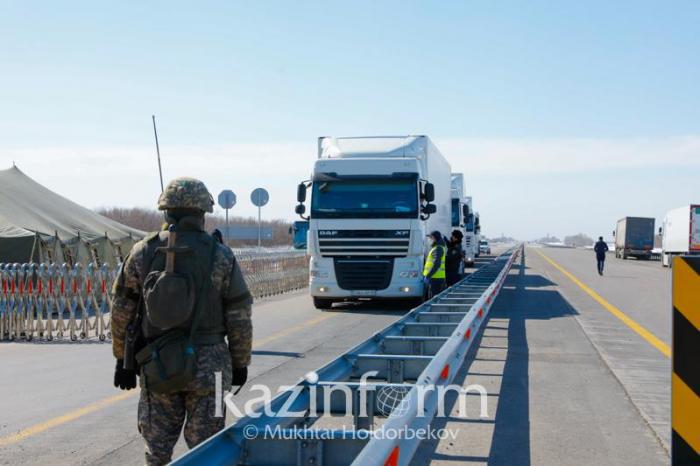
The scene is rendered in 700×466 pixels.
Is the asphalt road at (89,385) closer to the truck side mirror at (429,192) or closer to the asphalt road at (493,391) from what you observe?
the asphalt road at (493,391)

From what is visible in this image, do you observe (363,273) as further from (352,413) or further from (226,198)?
(352,413)

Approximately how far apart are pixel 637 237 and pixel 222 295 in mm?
67061

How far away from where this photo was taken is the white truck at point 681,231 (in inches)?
1902

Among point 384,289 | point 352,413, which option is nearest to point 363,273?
point 384,289

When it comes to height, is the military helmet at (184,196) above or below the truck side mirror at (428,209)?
below

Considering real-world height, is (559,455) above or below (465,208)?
below

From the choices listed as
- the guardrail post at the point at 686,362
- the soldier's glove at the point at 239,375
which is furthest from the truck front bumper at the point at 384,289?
the guardrail post at the point at 686,362

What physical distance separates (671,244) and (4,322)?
47006 mm

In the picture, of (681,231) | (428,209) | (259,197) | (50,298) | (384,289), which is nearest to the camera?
(50,298)

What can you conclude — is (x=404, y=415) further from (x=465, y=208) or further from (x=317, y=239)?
(x=465, y=208)

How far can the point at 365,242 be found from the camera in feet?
57.8

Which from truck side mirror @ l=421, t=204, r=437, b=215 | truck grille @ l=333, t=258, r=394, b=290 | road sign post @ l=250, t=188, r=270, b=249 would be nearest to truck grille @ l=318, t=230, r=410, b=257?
truck grille @ l=333, t=258, r=394, b=290

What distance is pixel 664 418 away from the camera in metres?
7.46

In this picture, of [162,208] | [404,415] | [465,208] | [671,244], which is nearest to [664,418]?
[404,415]
